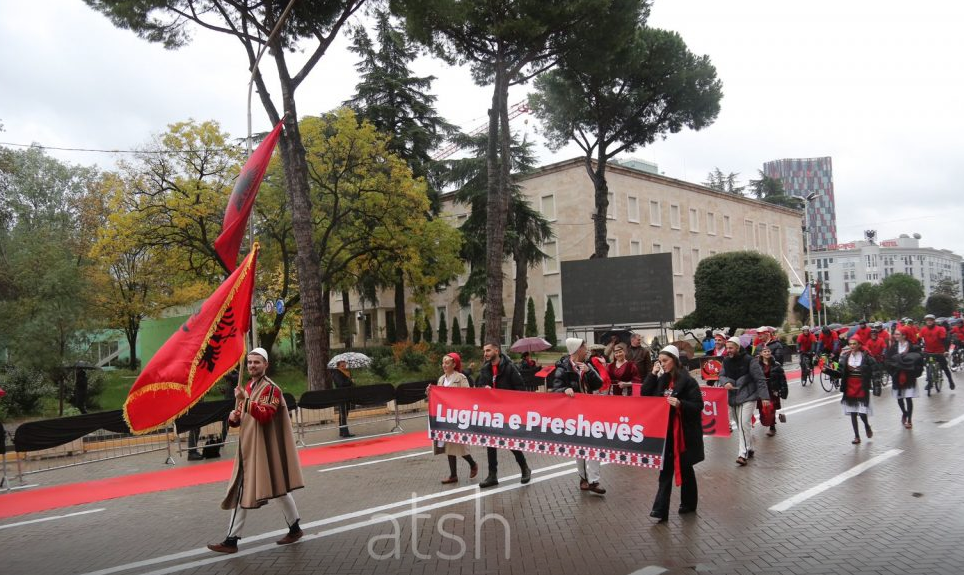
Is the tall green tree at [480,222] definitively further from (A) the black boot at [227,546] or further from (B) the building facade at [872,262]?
(B) the building facade at [872,262]

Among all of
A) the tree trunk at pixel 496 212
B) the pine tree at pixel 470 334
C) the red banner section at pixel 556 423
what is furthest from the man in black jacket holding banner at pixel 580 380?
the pine tree at pixel 470 334

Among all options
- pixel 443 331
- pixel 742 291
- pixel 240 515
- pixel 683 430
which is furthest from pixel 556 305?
pixel 240 515

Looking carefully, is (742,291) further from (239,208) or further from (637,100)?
(239,208)

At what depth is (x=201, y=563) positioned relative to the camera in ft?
21.9

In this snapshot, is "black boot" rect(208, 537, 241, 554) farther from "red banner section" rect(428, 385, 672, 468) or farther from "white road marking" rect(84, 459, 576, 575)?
"red banner section" rect(428, 385, 672, 468)

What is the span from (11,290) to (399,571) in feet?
88.7

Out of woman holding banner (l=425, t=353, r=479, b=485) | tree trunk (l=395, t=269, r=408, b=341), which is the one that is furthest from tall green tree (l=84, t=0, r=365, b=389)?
tree trunk (l=395, t=269, r=408, b=341)

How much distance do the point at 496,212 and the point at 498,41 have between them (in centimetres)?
569

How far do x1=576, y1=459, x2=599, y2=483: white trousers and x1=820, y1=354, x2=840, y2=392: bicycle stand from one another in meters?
13.7

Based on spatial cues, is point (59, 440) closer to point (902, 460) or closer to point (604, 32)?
point (902, 460)

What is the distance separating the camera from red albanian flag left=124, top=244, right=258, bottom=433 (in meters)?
6.73

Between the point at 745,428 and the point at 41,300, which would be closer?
the point at 745,428

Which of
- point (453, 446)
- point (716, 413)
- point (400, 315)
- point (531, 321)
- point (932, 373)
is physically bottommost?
point (932, 373)

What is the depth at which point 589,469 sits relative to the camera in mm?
9047
